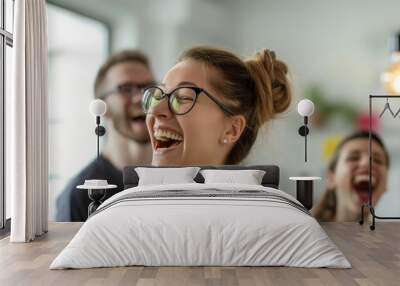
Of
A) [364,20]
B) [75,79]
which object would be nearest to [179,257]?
[75,79]

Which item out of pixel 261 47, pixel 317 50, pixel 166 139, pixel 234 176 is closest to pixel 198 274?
pixel 234 176

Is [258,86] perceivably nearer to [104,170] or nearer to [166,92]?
[166,92]

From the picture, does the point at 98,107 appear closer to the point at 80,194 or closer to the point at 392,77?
the point at 80,194

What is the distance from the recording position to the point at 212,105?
7.45 meters

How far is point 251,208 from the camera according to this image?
4.97 metres

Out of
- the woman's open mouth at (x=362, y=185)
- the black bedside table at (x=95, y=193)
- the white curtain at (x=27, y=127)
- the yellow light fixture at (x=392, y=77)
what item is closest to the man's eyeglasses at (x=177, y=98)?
the black bedside table at (x=95, y=193)

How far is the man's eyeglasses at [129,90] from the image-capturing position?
7.66 metres

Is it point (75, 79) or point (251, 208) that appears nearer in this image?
point (251, 208)

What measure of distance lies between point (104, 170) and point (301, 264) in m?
3.56

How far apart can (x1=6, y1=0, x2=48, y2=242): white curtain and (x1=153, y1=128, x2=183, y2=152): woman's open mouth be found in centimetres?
144

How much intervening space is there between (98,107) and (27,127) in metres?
1.35

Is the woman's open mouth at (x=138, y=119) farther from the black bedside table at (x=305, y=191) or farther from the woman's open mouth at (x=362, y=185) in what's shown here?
the woman's open mouth at (x=362, y=185)

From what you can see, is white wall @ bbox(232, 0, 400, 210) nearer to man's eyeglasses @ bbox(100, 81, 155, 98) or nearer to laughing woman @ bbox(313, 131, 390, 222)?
laughing woman @ bbox(313, 131, 390, 222)

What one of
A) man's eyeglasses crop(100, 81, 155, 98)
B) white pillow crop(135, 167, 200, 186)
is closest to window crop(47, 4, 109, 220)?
man's eyeglasses crop(100, 81, 155, 98)
